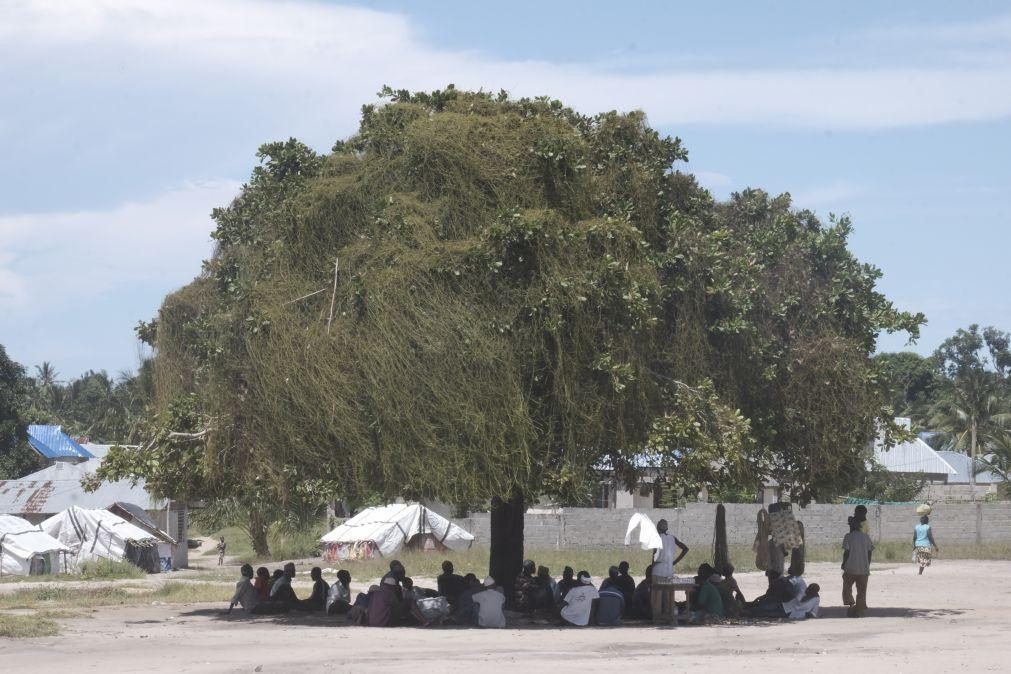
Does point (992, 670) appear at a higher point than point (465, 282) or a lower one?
lower

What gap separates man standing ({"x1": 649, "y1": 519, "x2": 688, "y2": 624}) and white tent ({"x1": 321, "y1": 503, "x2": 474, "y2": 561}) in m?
26.0

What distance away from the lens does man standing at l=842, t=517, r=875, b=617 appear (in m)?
20.9

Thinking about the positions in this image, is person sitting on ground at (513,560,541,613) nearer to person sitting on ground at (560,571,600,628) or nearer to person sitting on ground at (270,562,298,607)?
person sitting on ground at (560,571,600,628)

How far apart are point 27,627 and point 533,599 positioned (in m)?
7.84

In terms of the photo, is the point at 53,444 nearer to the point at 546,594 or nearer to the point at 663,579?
the point at 546,594

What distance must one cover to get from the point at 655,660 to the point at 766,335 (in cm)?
751

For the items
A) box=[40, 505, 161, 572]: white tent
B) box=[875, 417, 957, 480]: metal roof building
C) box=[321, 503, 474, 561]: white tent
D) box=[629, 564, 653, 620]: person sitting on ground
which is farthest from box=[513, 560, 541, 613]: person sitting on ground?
box=[875, 417, 957, 480]: metal roof building

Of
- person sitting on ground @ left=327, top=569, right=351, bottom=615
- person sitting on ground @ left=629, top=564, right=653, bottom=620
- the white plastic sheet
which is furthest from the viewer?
Answer: the white plastic sheet

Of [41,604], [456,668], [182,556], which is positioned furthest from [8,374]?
[456,668]

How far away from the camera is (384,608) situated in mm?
20000

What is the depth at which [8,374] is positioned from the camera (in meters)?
66.4

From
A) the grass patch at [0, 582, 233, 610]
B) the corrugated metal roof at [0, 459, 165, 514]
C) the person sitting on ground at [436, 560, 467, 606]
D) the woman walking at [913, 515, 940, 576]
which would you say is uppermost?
the corrugated metal roof at [0, 459, 165, 514]

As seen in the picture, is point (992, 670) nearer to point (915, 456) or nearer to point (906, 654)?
point (906, 654)

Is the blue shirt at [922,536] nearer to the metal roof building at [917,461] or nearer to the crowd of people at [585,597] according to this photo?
the crowd of people at [585,597]
